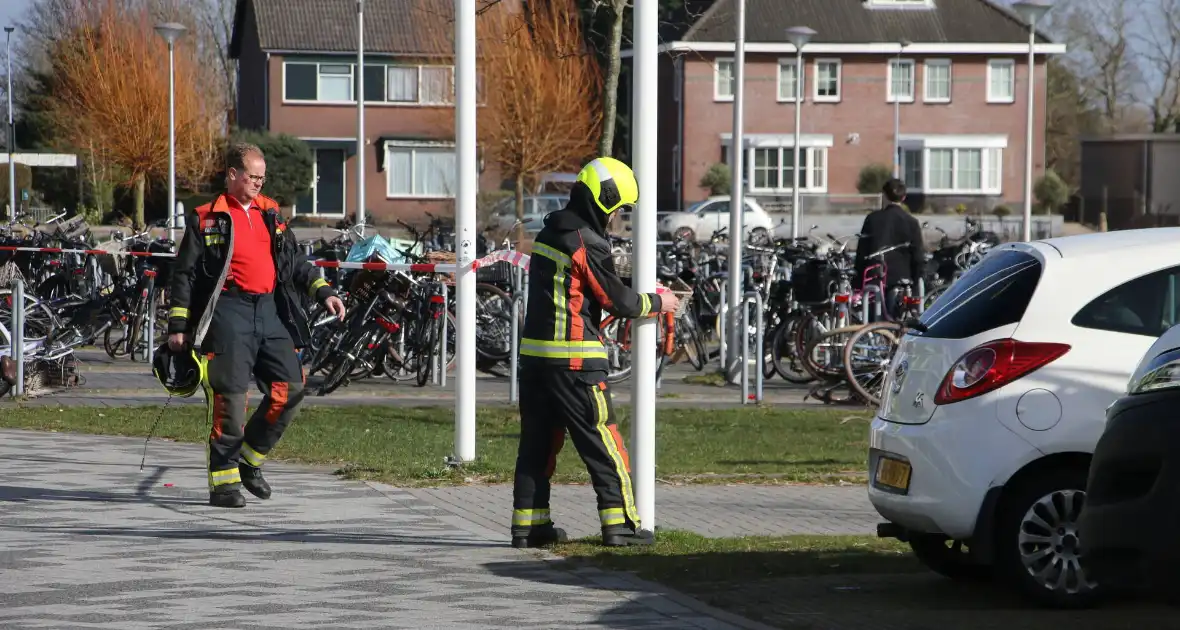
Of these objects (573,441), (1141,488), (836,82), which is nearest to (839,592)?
(573,441)

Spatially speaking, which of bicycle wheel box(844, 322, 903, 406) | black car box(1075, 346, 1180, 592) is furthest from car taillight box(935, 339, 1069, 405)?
bicycle wheel box(844, 322, 903, 406)

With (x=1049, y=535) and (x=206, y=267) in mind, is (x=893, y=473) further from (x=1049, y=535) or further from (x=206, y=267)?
(x=206, y=267)

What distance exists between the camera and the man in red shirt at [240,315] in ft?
30.0

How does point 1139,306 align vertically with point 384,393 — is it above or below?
above

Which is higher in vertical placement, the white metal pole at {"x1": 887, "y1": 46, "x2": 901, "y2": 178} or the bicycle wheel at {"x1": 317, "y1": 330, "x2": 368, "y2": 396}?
the white metal pole at {"x1": 887, "y1": 46, "x2": 901, "y2": 178}

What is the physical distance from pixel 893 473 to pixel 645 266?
1.69m

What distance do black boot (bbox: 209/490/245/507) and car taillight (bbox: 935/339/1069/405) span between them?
4.09 m

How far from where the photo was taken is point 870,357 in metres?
15.3

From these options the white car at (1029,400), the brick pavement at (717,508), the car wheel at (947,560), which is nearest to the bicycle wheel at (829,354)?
the brick pavement at (717,508)

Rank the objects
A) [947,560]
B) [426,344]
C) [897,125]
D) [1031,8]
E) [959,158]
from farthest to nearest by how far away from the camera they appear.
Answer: [959,158] < [897,125] < [1031,8] < [426,344] < [947,560]

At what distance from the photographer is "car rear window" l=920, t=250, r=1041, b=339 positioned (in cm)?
690

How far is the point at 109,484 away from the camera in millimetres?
10102

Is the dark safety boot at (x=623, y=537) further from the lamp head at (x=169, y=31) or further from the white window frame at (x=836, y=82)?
the white window frame at (x=836, y=82)

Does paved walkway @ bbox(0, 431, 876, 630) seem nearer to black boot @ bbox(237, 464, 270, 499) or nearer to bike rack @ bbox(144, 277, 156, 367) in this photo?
black boot @ bbox(237, 464, 270, 499)
